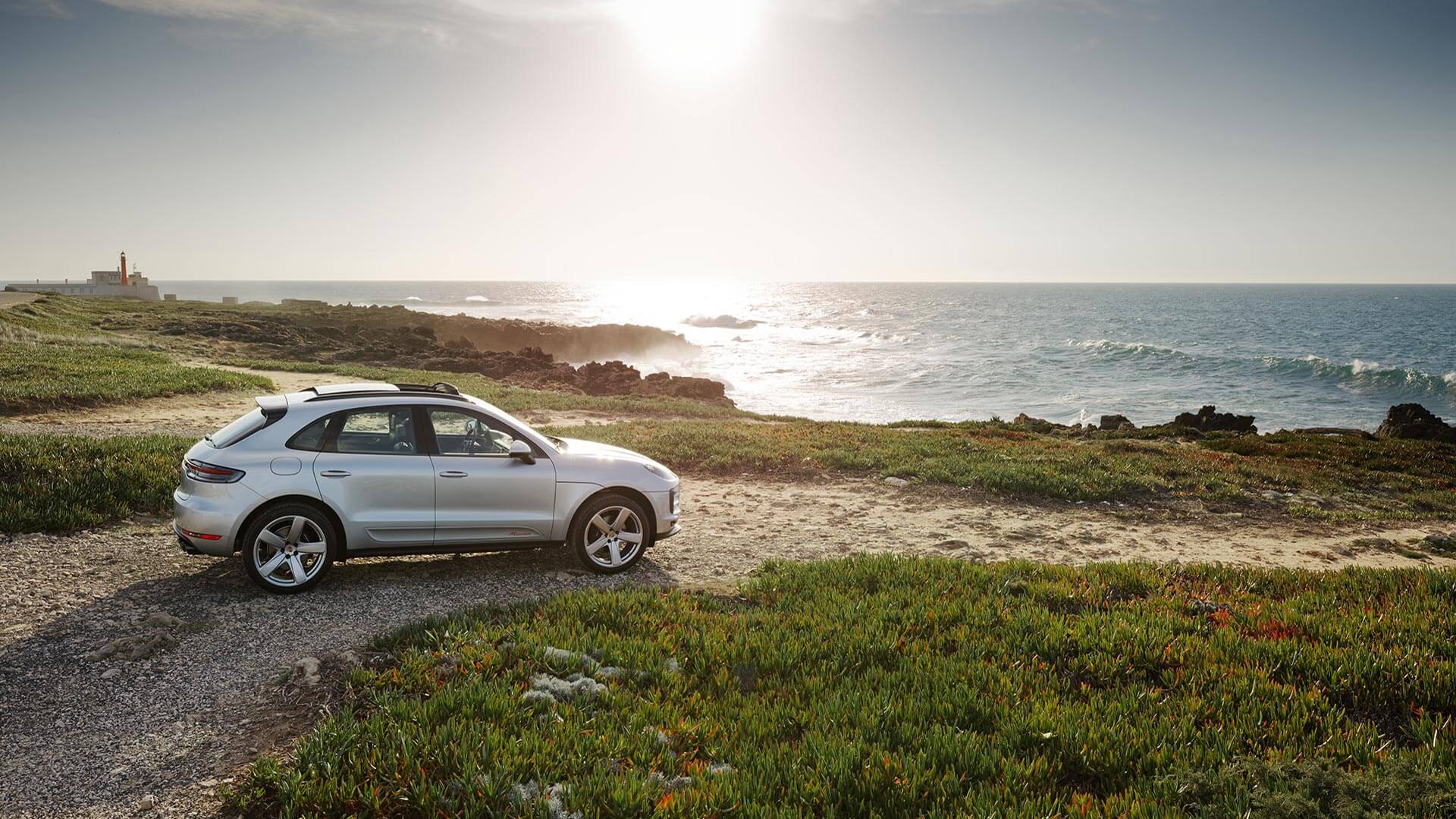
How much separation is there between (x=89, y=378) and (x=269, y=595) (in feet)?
60.1

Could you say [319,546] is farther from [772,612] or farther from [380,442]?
[772,612]

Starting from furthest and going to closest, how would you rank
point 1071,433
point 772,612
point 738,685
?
point 1071,433 → point 772,612 → point 738,685

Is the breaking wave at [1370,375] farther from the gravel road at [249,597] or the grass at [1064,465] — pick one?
the gravel road at [249,597]

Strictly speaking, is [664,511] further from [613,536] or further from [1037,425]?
[1037,425]

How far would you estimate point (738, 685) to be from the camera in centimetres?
546

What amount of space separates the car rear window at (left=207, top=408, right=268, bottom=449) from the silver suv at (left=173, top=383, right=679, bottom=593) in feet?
0.05

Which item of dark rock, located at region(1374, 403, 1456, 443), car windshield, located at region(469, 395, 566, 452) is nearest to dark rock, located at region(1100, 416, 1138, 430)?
dark rock, located at region(1374, 403, 1456, 443)

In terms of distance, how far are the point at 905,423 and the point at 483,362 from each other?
22683mm

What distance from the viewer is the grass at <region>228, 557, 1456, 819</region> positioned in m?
3.98

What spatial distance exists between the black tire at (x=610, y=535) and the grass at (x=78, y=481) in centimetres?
562

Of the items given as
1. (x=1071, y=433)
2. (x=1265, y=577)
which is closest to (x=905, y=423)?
(x=1071, y=433)

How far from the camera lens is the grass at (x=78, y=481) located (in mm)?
8812

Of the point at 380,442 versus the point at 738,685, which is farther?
the point at 380,442

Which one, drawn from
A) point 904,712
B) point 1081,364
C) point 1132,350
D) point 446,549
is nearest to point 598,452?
point 446,549
